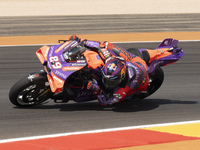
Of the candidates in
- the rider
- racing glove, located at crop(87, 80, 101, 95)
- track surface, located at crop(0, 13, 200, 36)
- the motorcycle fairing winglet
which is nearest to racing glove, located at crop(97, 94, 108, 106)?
the rider

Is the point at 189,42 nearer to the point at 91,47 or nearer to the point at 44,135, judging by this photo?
the point at 91,47

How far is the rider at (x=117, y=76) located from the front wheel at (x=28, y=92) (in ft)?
2.78

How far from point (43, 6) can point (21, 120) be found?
53.4ft

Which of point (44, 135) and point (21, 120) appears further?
point (21, 120)

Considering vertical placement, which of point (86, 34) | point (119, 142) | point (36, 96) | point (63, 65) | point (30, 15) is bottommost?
point (119, 142)

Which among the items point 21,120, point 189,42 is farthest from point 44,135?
point 189,42

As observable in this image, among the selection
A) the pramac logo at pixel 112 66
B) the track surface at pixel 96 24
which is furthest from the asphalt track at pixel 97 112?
the track surface at pixel 96 24

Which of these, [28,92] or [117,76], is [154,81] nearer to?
[117,76]

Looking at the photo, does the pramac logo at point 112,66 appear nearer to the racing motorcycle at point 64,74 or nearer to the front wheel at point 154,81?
the racing motorcycle at point 64,74

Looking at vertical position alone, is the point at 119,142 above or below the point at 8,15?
below

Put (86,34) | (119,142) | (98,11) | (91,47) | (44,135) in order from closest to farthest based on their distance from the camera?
(119,142), (44,135), (91,47), (86,34), (98,11)

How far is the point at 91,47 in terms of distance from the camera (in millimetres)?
7148

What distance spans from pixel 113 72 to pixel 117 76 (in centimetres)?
12

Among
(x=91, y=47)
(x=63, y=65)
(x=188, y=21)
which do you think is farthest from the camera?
(x=188, y=21)
